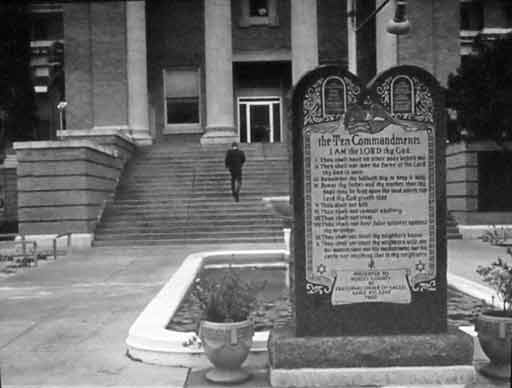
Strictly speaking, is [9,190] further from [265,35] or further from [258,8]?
[258,8]

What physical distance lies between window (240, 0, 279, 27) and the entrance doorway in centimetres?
407

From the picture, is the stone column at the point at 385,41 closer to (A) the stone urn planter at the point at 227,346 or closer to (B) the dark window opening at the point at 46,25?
(B) the dark window opening at the point at 46,25

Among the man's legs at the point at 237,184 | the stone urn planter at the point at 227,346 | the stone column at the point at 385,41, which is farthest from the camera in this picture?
the stone column at the point at 385,41

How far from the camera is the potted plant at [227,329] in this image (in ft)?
17.6

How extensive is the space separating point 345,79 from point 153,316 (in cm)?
366

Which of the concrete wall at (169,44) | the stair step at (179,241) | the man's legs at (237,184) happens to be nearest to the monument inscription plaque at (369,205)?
the stair step at (179,241)

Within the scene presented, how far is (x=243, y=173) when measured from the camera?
82.8 feet

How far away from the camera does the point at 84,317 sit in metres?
8.66

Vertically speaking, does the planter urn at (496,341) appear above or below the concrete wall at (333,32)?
below

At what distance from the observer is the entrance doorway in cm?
3650

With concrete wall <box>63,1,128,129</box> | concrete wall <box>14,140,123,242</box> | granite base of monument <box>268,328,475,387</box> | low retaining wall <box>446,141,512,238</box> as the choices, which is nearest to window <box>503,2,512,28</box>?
low retaining wall <box>446,141,512,238</box>

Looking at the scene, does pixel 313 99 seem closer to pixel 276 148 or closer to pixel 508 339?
pixel 508 339

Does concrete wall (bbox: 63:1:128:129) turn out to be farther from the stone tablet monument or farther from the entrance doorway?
the stone tablet monument

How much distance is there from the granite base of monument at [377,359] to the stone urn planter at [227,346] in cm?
26
